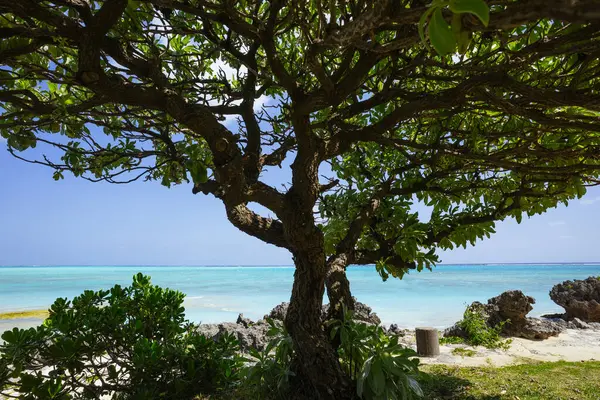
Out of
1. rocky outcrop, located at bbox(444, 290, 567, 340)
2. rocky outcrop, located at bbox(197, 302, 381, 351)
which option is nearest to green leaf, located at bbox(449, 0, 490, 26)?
rocky outcrop, located at bbox(197, 302, 381, 351)

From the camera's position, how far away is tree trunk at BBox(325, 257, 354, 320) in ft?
10.7

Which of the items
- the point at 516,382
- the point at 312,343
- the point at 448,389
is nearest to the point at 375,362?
the point at 312,343

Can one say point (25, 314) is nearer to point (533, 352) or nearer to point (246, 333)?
point (246, 333)

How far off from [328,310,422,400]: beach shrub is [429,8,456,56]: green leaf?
2442 millimetres

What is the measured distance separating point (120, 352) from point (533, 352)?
20.6ft

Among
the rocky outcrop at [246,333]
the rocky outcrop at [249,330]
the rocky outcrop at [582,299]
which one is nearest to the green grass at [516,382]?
the rocky outcrop at [249,330]

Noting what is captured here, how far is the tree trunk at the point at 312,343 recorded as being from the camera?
2.74 metres

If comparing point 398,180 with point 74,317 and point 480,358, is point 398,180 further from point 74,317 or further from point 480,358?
point 480,358

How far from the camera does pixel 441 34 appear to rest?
26.3 inches

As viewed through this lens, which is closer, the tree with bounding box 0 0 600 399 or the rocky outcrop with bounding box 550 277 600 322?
the tree with bounding box 0 0 600 399

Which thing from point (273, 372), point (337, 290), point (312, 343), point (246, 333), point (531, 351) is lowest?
point (531, 351)

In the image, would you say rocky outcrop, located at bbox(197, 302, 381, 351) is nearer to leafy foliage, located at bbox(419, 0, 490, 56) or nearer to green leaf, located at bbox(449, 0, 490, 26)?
leafy foliage, located at bbox(419, 0, 490, 56)

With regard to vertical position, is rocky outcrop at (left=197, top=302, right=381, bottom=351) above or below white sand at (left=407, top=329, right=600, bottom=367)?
above

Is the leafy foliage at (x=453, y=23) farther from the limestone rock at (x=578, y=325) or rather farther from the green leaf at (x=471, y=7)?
the limestone rock at (x=578, y=325)
